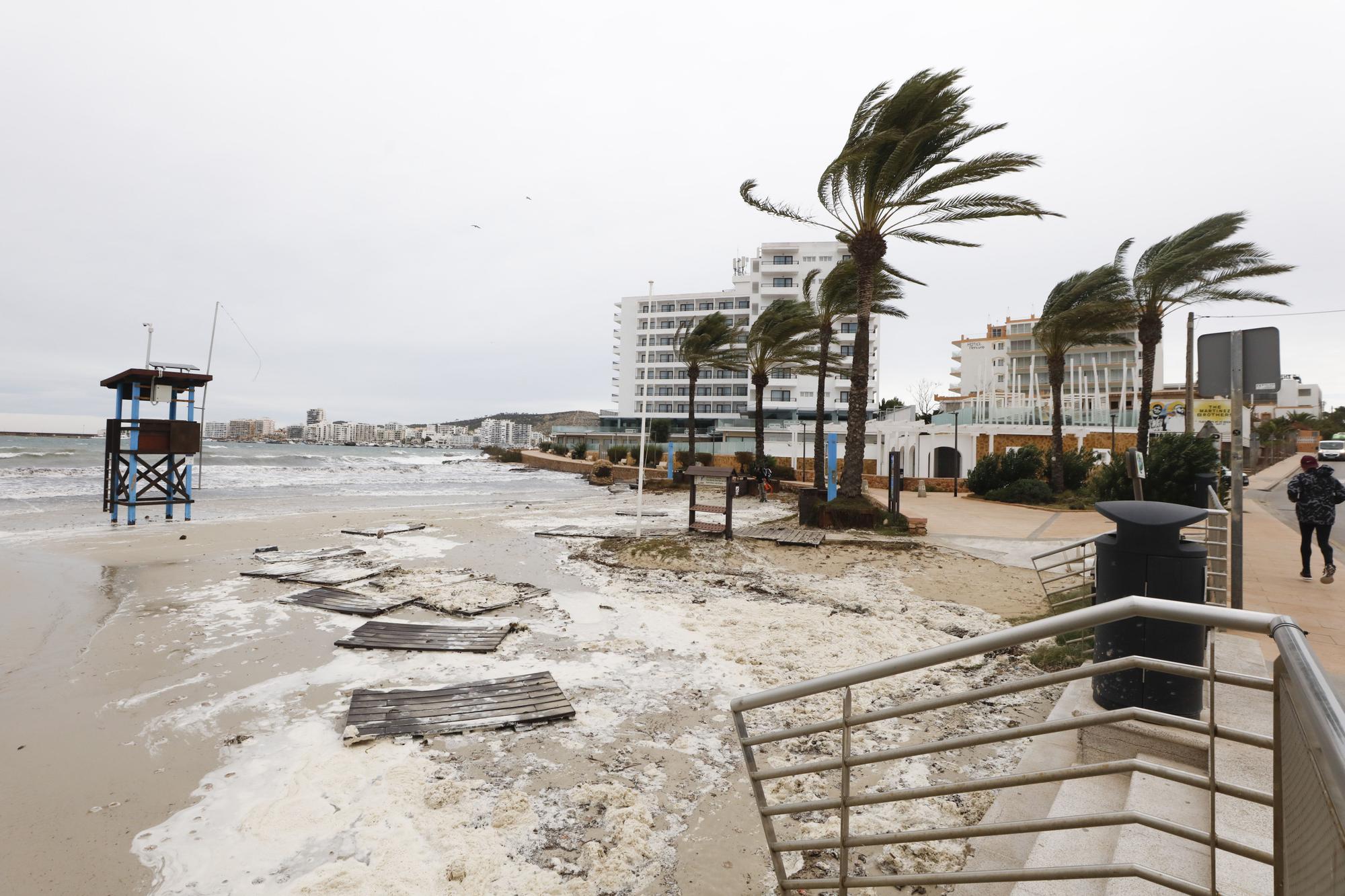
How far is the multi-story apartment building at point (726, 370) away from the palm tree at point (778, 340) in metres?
37.3

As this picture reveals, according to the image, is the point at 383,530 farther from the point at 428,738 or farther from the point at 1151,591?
the point at 1151,591

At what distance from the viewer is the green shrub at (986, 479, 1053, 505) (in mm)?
19656

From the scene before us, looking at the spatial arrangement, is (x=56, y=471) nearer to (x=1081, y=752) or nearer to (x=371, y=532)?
(x=371, y=532)

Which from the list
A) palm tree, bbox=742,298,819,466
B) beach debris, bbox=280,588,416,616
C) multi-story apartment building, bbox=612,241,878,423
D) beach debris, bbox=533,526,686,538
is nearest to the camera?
beach debris, bbox=280,588,416,616

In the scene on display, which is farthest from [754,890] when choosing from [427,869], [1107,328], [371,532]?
[1107,328]

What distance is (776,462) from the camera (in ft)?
101

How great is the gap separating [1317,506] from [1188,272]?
47.6 feet

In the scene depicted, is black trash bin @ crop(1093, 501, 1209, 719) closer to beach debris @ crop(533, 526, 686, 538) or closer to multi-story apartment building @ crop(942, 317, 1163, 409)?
beach debris @ crop(533, 526, 686, 538)

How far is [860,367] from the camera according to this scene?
1441 cm

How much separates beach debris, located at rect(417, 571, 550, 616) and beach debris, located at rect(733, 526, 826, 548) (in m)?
5.18

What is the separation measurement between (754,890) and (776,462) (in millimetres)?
28373

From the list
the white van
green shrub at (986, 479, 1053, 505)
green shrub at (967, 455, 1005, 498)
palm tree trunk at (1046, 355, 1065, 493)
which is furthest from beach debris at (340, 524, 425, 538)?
the white van

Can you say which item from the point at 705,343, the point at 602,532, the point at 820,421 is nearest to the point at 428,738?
the point at 602,532

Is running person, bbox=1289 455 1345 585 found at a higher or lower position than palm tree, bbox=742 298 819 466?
lower
